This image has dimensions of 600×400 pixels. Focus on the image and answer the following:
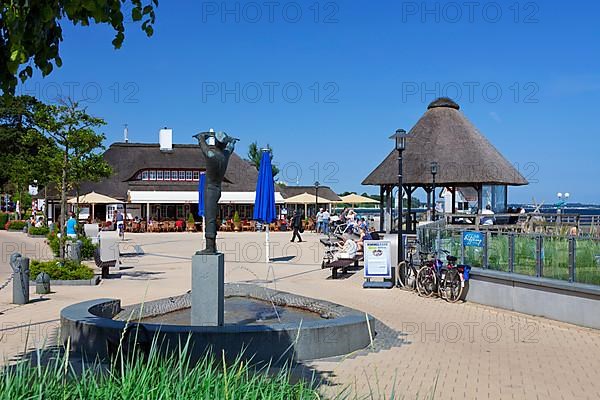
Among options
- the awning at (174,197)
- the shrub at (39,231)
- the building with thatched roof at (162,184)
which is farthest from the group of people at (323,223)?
the shrub at (39,231)

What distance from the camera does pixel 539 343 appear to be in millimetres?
9492

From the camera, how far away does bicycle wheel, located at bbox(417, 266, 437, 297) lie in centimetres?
1376

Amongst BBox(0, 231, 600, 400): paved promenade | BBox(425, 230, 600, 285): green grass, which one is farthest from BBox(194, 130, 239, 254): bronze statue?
BBox(425, 230, 600, 285): green grass

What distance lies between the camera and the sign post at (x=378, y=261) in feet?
49.1

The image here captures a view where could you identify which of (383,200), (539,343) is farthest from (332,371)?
(383,200)

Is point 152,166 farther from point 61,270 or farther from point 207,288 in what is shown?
point 207,288

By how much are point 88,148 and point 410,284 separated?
1096cm

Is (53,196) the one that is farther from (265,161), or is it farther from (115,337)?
(115,337)

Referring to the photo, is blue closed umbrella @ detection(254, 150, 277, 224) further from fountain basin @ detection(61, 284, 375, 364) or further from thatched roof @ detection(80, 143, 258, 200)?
thatched roof @ detection(80, 143, 258, 200)

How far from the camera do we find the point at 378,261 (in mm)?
15000

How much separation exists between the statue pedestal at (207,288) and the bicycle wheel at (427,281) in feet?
21.3

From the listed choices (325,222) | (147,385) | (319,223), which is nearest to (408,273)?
(147,385)

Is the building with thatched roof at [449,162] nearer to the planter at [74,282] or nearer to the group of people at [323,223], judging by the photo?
the group of people at [323,223]

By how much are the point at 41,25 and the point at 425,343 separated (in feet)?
22.5
